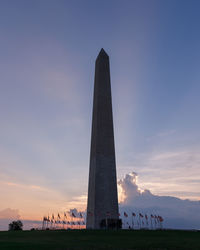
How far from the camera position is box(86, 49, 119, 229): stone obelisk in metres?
48.0

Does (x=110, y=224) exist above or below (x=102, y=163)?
below

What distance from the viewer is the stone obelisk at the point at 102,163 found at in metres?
48.0

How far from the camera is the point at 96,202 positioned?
47.8 m

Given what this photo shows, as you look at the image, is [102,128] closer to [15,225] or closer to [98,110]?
[98,110]

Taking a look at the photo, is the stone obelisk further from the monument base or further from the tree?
the tree

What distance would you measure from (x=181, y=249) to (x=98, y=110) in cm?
3469

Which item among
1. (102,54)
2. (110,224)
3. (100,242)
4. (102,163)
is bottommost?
(100,242)

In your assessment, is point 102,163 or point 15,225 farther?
point 15,225

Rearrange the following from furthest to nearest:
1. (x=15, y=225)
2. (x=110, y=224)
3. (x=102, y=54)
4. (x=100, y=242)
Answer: (x=15, y=225), (x=102, y=54), (x=110, y=224), (x=100, y=242)

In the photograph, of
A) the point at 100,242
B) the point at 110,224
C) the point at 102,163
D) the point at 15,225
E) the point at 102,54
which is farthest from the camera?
the point at 15,225

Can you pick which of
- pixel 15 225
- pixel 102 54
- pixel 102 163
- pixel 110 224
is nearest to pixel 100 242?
pixel 110 224

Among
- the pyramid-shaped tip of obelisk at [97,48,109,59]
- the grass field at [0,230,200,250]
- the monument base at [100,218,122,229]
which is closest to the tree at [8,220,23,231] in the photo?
the monument base at [100,218,122,229]

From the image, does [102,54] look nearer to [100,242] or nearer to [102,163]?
[102,163]

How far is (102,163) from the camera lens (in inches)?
1994
